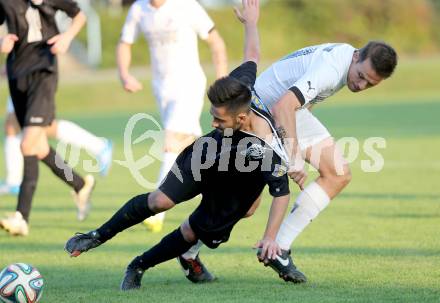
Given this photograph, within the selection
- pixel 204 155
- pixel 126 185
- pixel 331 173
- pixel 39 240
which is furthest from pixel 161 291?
pixel 126 185

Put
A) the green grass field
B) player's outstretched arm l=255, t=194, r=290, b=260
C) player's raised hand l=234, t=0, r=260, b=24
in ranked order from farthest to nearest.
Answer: player's raised hand l=234, t=0, r=260, b=24, the green grass field, player's outstretched arm l=255, t=194, r=290, b=260

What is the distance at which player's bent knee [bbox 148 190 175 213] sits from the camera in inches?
236

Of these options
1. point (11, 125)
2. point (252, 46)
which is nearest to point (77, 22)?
point (11, 125)

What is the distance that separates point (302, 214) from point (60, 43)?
3212 millimetres

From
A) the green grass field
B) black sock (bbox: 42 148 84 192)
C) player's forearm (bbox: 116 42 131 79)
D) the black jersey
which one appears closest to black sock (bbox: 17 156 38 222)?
the green grass field

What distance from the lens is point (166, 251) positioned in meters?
6.14

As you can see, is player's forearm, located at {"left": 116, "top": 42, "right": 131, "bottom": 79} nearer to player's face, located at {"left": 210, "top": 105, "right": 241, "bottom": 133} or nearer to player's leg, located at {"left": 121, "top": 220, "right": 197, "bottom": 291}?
player's leg, located at {"left": 121, "top": 220, "right": 197, "bottom": 291}

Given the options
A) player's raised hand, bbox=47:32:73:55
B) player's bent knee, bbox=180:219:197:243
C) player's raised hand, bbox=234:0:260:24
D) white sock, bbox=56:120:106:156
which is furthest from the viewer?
white sock, bbox=56:120:106:156

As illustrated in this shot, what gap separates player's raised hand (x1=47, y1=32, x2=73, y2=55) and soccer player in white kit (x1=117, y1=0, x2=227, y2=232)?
66 centimetres

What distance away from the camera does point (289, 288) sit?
6.08 metres

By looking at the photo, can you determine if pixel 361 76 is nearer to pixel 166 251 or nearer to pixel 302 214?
pixel 302 214

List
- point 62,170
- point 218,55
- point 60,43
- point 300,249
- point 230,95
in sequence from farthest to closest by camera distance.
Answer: point 62,170, point 218,55, point 60,43, point 300,249, point 230,95

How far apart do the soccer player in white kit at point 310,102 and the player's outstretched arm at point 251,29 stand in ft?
0.93

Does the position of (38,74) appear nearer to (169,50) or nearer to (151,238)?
(169,50)
